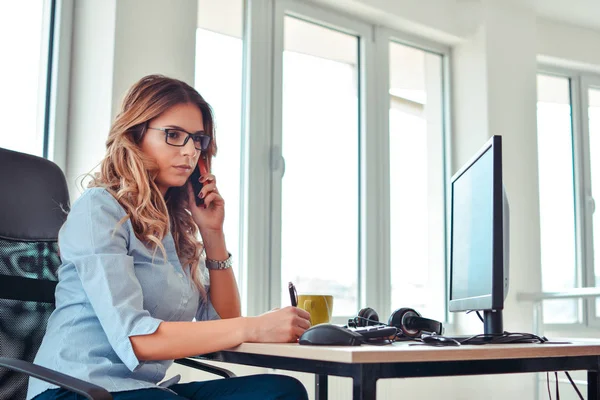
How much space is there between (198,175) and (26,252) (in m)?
0.47

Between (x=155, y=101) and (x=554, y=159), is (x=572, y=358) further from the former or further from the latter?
(x=554, y=159)

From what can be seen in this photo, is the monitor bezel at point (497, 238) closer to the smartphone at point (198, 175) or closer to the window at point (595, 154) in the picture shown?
the smartphone at point (198, 175)

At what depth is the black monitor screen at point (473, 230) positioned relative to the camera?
4.96ft

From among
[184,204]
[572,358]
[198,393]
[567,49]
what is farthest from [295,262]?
[567,49]

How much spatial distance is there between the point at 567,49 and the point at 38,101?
3.38m

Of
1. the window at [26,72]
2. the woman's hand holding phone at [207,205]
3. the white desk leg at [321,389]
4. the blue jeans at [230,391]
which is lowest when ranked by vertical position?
the white desk leg at [321,389]

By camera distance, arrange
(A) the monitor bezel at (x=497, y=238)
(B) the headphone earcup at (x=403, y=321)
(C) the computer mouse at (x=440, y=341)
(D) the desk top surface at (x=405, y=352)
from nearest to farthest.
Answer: (D) the desk top surface at (x=405, y=352) → (C) the computer mouse at (x=440, y=341) → (A) the monitor bezel at (x=497, y=238) → (B) the headphone earcup at (x=403, y=321)

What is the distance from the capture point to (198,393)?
1593 mm

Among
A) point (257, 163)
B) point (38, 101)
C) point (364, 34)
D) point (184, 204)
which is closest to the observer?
point (184, 204)

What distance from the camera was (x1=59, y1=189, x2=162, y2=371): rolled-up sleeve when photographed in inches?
52.2

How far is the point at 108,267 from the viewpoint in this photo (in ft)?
4.49

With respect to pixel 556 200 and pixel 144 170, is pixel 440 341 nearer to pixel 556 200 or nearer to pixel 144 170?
pixel 144 170

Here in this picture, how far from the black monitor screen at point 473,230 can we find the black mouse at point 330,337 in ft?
1.27

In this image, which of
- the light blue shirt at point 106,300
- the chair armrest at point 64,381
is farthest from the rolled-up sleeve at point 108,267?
the chair armrest at point 64,381
